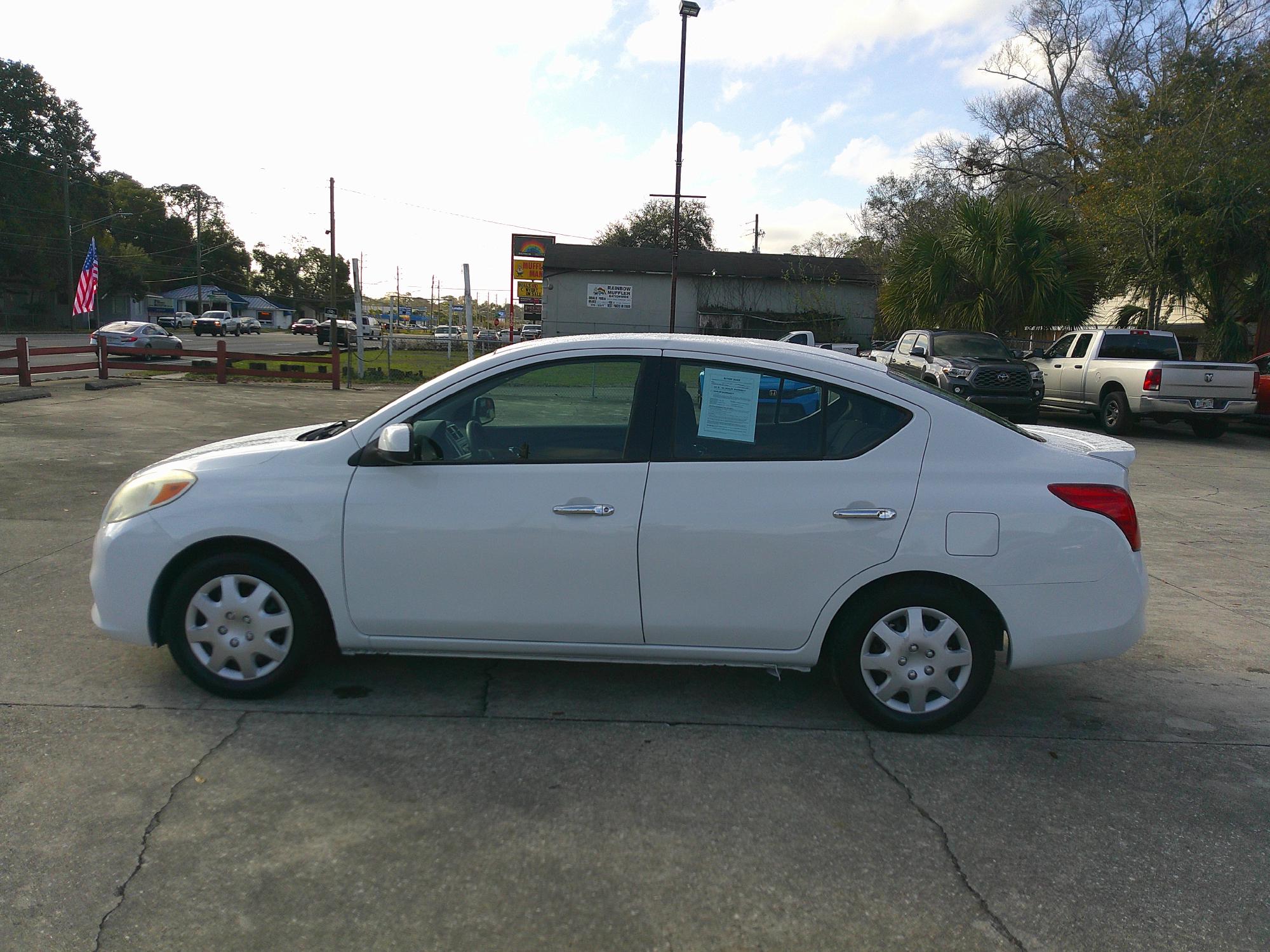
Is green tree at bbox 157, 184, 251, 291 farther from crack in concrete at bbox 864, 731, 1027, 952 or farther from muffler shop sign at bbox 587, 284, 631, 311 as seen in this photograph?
crack in concrete at bbox 864, 731, 1027, 952

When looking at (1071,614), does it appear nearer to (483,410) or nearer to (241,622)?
(483,410)

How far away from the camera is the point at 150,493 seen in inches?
167

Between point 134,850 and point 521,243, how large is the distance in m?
36.7

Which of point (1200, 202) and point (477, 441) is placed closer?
point (477, 441)

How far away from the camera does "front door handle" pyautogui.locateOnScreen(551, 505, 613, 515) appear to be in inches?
156

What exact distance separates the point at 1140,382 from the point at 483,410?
1546 cm

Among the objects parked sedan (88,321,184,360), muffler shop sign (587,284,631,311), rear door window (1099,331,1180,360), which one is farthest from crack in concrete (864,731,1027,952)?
muffler shop sign (587,284,631,311)

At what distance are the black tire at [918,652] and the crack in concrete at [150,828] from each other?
8.35 ft

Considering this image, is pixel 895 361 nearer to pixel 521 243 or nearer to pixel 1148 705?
pixel 1148 705

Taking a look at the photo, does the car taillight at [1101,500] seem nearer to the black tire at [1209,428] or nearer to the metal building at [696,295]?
the black tire at [1209,428]

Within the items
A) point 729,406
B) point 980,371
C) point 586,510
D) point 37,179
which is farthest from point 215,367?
point 37,179

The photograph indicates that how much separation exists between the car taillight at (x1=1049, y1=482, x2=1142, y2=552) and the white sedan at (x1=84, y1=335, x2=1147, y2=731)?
1 centimetres

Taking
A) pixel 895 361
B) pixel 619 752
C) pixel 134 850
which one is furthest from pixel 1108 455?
pixel 895 361

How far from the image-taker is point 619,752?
12.7 ft
